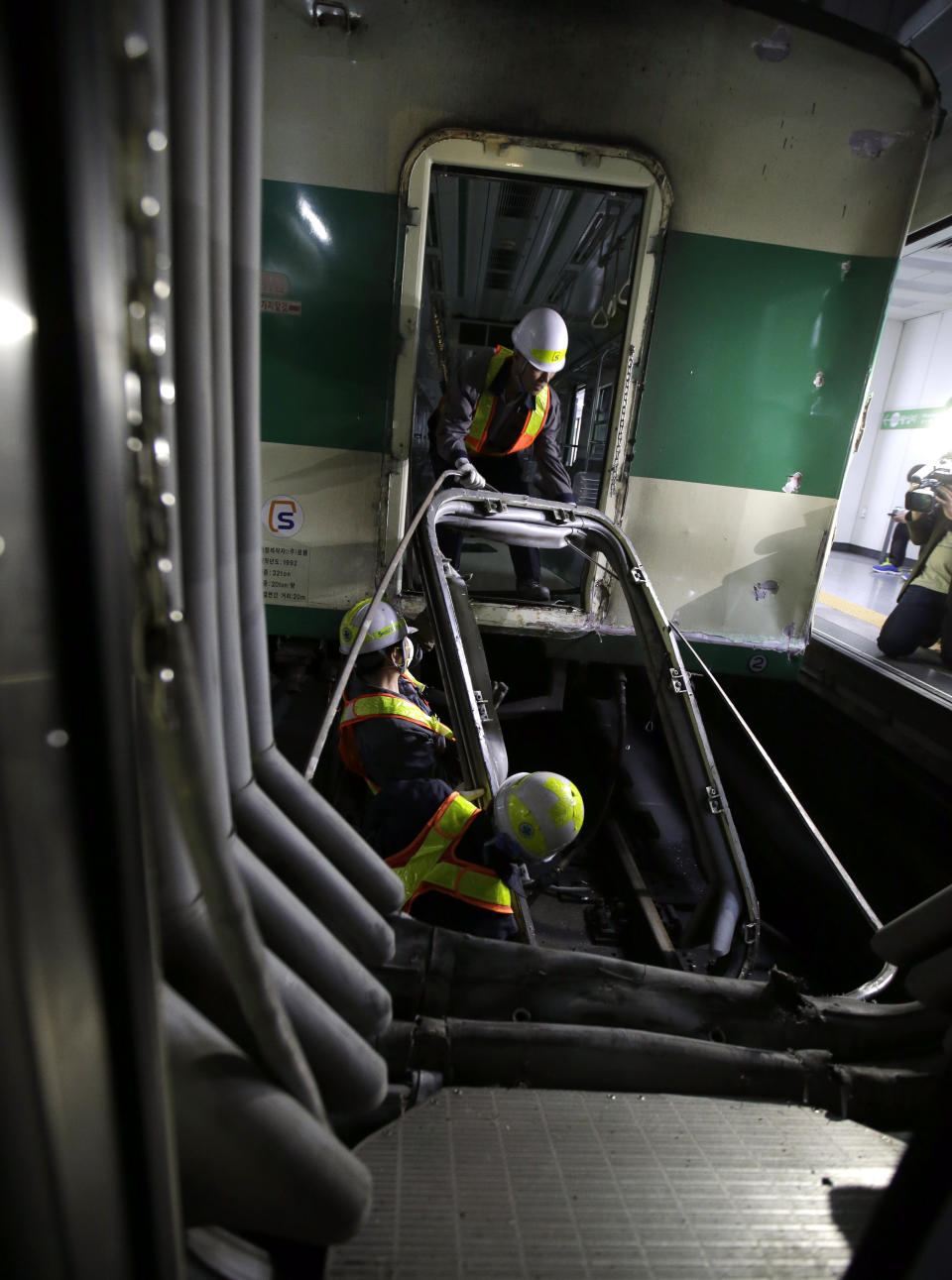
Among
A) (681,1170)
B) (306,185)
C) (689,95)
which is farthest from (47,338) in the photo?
(689,95)

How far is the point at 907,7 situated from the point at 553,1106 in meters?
6.96

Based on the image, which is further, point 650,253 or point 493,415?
point 493,415

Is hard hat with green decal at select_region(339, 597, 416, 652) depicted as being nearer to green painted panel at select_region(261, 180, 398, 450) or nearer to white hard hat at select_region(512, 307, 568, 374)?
green painted panel at select_region(261, 180, 398, 450)

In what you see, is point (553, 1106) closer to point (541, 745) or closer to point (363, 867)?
point (363, 867)

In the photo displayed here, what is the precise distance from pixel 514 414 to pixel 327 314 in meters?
1.37

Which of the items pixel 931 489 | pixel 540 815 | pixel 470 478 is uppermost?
pixel 931 489

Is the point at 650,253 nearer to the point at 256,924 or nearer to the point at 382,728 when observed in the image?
the point at 382,728

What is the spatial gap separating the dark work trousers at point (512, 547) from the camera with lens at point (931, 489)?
281 centimetres

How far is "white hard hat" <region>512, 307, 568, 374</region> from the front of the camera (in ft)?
12.6

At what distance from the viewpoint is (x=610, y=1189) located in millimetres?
1062

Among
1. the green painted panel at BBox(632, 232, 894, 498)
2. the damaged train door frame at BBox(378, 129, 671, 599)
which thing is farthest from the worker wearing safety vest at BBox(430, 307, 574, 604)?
the green painted panel at BBox(632, 232, 894, 498)

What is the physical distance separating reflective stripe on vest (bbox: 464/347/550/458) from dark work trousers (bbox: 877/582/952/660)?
2774 mm

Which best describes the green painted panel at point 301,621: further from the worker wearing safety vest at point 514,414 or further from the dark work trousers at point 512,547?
the worker wearing safety vest at point 514,414

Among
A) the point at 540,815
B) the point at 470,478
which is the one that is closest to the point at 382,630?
the point at 470,478
